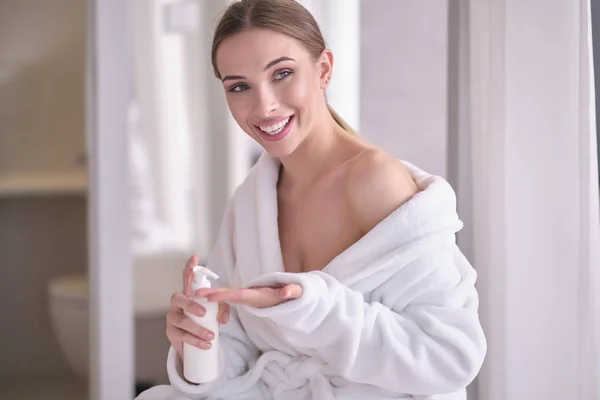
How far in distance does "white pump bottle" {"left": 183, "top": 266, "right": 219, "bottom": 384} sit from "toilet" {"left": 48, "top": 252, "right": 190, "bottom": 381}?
1.32m

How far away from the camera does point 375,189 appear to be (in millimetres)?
1068

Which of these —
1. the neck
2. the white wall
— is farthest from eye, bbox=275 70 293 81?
the white wall

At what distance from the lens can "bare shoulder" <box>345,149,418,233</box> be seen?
1.07 m

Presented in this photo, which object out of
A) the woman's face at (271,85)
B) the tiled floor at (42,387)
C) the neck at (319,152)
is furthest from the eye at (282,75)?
the tiled floor at (42,387)

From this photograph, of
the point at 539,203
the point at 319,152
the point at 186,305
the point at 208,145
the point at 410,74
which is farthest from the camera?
the point at 208,145

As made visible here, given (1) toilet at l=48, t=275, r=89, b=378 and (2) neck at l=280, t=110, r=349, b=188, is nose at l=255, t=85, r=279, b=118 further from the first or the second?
(1) toilet at l=48, t=275, r=89, b=378

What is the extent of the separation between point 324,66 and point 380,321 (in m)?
0.41

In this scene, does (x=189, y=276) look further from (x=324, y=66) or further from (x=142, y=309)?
(x=142, y=309)

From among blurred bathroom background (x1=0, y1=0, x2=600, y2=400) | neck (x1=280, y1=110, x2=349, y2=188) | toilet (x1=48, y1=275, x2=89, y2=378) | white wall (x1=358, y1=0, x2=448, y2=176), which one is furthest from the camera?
toilet (x1=48, y1=275, x2=89, y2=378)

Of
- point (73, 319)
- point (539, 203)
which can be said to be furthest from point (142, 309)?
point (539, 203)

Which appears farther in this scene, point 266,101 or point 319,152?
point 319,152

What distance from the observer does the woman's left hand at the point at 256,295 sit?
953 mm

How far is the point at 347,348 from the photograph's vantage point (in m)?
1.01

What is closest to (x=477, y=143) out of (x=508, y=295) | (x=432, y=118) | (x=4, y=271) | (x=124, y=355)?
(x=432, y=118)
